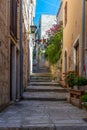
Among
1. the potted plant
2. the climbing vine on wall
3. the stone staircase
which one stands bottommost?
the stone staircase

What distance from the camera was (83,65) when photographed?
12.8 m

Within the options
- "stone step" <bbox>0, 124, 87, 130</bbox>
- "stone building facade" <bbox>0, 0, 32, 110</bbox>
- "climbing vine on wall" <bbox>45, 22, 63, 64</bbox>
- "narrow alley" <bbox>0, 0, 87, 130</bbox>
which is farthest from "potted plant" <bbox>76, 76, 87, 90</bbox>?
"climbing vine on wall" <bbox>45, 22, 63, 64</bbox>

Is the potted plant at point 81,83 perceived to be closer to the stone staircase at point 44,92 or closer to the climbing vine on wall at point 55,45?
the stone staircase at point 44,92

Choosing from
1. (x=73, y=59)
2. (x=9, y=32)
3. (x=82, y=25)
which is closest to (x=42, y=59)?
(x=73, y=59)

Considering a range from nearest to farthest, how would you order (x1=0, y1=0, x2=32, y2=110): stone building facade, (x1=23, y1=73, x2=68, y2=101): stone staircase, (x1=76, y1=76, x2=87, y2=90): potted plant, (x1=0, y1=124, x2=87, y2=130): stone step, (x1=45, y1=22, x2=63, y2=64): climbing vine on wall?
(x1=0, y1=124, x2=87, y2=130): stone step → (x1=0, y1=0, x2=32, y2=110): stone building facade → (x1=76, y1=76, x2=87, y2=90): potted plant → (x1=23, y1=73, x2=68, y2=101): stone staircase → (x1=45, y1=22, x2=63, y2=64): climbing vine on wall

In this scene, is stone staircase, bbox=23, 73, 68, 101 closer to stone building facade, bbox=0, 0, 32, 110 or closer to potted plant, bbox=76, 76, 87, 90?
stone building facade, bbox=0, 0, 32, 110

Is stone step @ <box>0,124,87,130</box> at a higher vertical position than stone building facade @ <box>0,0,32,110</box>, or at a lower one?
lower

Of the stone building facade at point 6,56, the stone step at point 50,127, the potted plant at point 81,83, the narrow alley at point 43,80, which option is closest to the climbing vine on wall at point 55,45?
the narrow alley at point 43,80

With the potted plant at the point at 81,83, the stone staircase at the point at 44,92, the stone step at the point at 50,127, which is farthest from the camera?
the stone staircase at the point at 44,92

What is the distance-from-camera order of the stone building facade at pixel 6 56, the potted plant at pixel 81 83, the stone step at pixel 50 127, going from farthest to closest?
the potted plant at pixel 81 83
the stone building facade at pixel 6 56
the stone step at pixel 50 127

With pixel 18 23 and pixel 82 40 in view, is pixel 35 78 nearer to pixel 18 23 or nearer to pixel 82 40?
pixel 18 23

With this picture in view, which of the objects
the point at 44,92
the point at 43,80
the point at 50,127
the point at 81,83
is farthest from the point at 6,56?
the point at 43,80

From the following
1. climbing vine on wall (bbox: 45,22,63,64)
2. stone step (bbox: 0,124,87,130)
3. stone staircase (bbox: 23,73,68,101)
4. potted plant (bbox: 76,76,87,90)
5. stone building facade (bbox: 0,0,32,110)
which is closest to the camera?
stone step (bbox: 0,124,87,130)

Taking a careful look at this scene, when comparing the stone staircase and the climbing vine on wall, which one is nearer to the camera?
the stone staircase
